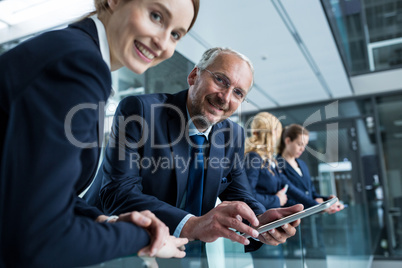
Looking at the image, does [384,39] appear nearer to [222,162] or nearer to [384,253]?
[384,253]

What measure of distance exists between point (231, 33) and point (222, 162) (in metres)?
2.63

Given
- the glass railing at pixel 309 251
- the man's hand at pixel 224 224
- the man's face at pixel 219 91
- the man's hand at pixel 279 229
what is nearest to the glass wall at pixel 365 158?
the glass railing at pixel 309 251

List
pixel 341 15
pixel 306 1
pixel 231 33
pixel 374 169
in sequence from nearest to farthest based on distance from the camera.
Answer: pixel 306 1 → pixel 231 33 → pixel 341 15 → pixel 374 169

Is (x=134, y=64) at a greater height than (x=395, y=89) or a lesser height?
lesser

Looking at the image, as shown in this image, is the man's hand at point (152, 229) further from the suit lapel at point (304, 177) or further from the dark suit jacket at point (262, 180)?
the suit lapel at point (304, 177)

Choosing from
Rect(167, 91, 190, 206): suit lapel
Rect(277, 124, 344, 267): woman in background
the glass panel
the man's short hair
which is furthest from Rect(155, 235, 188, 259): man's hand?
the glass panel

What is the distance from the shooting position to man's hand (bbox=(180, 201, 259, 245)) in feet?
3.32

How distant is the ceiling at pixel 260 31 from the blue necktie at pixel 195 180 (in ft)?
5.75

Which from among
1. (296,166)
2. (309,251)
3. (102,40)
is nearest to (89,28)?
(102,40)

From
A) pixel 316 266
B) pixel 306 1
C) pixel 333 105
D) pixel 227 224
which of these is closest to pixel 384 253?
pixel 333 105

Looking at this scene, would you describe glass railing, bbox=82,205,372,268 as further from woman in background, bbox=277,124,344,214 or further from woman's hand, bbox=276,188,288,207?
woman in background, bbox=277,124,344,214

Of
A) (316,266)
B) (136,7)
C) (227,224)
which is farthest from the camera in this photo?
(316,266)

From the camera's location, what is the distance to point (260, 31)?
388cm

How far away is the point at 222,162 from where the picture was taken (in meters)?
1.60
